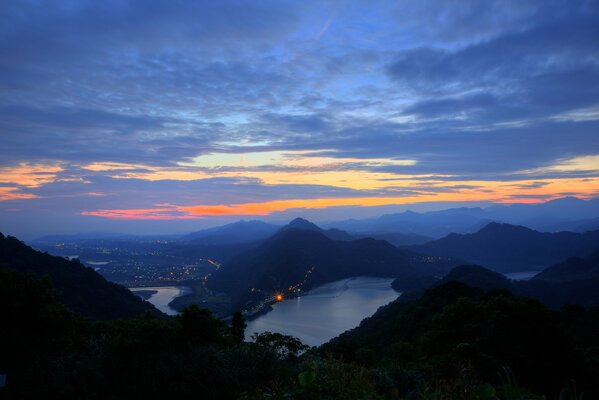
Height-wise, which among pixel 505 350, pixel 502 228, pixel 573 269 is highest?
pixel 505 350

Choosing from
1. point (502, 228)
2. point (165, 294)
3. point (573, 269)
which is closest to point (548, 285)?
point (573, 269)

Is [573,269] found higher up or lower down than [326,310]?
higher up

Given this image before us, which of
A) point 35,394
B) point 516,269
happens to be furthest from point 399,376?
point 516,269

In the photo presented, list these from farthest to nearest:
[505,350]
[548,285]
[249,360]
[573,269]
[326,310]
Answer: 1. [573,269]
2. [326,310]
3. [548,285]
4. [505,350]
5. [249,360]

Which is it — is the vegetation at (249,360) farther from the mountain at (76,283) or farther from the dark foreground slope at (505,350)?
the mountain at (76,283)

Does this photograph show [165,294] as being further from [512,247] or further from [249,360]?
[512,247]

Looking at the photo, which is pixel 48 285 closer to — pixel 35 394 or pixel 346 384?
pixel 35 394

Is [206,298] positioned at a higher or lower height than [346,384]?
lower
